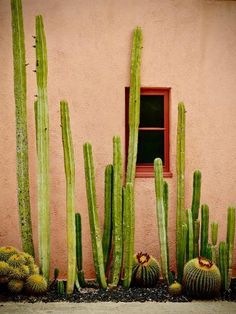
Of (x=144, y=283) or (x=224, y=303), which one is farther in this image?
(x=144, y=283)

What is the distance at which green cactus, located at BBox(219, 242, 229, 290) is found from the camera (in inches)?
225

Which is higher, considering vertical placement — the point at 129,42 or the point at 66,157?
the point at 129,42

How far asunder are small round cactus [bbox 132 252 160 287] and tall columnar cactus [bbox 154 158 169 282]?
0.36ft

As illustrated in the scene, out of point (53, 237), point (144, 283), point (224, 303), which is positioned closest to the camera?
point (224, 303)

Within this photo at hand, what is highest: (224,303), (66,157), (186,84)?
(186,84)

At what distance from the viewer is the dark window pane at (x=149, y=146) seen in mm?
6531

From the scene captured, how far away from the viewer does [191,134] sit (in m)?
6.46

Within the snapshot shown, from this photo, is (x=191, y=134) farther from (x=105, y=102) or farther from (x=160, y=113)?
(x=105, y=102)

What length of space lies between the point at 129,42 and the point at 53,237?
2757mm

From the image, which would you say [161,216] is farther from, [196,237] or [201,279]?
[201,279]

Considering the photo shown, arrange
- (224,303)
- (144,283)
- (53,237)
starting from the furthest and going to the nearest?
(53,237), (144,283), (224,303)

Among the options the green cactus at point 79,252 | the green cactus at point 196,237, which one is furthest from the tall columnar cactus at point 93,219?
the green cactus at point 196,237

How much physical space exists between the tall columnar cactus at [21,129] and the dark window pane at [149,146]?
1.60m

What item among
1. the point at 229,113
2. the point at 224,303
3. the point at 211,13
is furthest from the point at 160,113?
the point at 224,303
